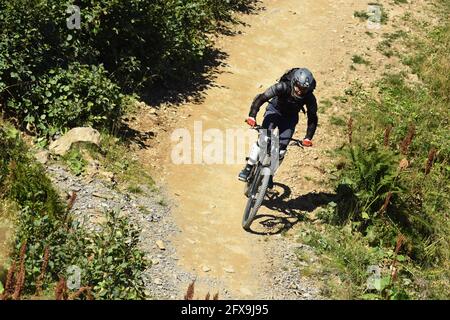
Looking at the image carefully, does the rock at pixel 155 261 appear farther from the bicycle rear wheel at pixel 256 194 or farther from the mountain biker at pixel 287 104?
the mountain biker at pixel 287 104

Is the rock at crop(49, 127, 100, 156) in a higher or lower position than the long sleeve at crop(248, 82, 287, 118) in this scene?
lower

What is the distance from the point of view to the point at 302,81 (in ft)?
29.7

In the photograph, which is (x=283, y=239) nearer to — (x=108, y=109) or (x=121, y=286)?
(x=121, y=286)

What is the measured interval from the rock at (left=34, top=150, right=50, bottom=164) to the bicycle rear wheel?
342cm

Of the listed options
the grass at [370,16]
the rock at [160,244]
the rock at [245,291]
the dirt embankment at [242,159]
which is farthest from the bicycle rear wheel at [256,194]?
the grass at [370,16]

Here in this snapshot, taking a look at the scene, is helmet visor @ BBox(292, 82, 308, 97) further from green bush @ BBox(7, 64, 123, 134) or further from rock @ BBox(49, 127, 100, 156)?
green bush @ BBox(7, 64, 123, 134)

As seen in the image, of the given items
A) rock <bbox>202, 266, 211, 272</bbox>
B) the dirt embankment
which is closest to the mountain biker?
the dirt embankment

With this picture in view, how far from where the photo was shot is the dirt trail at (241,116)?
911 centimetres

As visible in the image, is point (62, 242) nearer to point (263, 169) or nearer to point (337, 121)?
point (263, 169)

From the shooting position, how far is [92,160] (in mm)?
10281

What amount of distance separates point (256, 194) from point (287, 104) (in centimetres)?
155

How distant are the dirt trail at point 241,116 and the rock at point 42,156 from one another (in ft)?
6.88

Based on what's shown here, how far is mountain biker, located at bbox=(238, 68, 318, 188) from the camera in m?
9.13
